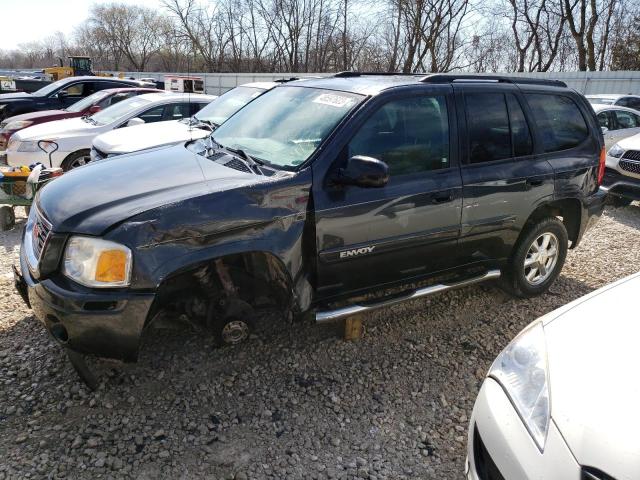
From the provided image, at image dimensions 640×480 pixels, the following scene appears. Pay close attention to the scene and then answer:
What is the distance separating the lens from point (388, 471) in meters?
2.54

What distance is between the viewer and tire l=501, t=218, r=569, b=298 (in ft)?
13.7

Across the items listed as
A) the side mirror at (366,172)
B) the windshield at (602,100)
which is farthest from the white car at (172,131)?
the windshield at (602,100)

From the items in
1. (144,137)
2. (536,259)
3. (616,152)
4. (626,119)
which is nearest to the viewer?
(536,259)

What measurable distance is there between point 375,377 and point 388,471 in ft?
2.54

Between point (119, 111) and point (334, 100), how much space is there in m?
6.72

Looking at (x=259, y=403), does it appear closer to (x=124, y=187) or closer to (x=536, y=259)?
(x=124, y=187)

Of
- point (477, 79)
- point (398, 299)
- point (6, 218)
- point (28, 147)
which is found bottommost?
point (6, 218)

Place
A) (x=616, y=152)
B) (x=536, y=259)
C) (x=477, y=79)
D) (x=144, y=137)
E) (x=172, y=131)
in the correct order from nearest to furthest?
1. (x=477, y=79)
2. (x=536, y=259)
3. (x=144, y=137)
4. (x=172, y=131)
5. (x=616, y=152)

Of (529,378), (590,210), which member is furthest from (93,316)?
(590,210)

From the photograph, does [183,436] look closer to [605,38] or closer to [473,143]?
[473,143]

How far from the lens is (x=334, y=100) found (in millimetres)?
3426

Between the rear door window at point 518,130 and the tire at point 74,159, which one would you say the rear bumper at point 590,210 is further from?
the tire at point 74,159

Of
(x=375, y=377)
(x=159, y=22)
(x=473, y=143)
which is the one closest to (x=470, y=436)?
(x=375, y=377)

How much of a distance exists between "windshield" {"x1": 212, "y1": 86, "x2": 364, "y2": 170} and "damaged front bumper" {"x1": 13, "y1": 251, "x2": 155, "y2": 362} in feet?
4.04
